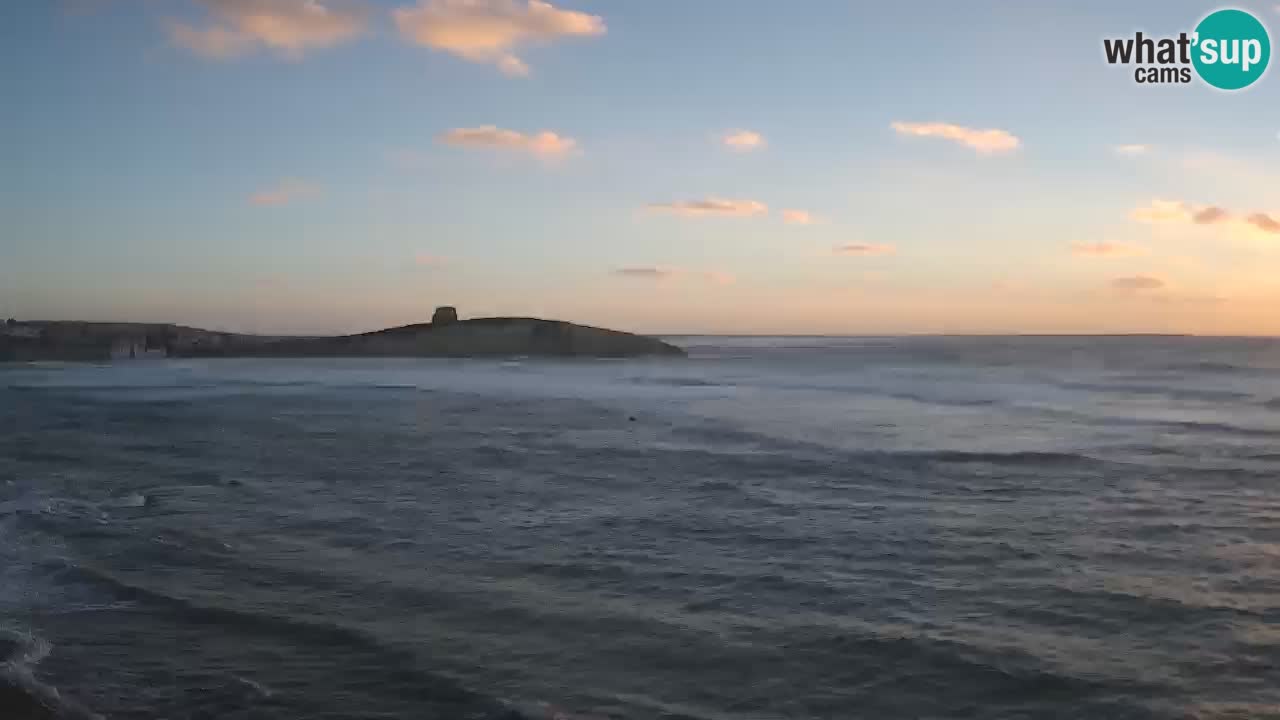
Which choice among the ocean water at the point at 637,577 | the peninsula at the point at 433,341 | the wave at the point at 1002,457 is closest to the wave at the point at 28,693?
the ocean water at the point at 637,577

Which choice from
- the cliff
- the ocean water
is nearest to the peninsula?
the cliff

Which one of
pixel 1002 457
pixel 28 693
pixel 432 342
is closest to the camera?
pixel 28 693

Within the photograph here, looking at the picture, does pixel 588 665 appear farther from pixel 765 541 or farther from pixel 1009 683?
pixel 765 541

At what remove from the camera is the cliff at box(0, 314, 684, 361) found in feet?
381

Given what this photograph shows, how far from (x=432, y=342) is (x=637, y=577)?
364 feet

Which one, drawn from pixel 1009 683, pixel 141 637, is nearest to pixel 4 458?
pixel 141 637

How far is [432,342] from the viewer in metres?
120

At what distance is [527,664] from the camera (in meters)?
9.35

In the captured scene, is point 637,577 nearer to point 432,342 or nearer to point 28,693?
point 28,693

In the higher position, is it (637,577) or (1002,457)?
(1002,457)

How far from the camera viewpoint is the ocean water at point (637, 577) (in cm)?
876

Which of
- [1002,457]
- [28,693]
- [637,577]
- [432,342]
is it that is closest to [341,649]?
[28,693]

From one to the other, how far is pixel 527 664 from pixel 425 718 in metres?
1.41

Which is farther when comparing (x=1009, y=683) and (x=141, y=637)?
(x=141, y=637)
